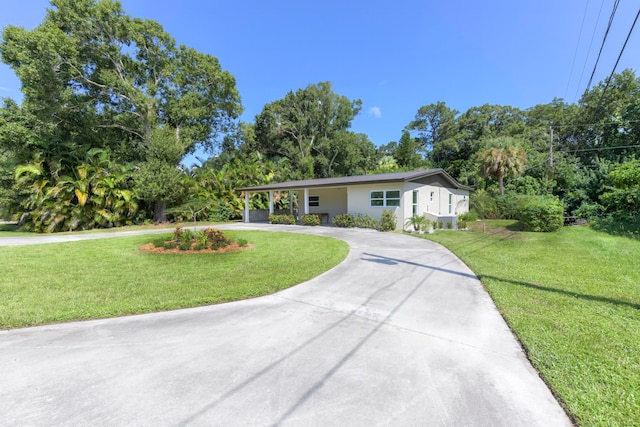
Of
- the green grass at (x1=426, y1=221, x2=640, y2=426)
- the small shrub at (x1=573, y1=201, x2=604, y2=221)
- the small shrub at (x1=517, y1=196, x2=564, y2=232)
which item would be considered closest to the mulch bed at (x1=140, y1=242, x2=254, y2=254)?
the green grass at (x1=426, y1=221, x2=640, y2=426)

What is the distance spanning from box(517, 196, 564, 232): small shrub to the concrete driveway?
35.7ft

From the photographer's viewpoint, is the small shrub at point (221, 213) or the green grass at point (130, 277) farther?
the small shrub at point (221, 213)

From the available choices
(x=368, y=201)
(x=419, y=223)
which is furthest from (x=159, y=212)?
(x=419, y=223)

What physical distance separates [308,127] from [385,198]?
956 inches

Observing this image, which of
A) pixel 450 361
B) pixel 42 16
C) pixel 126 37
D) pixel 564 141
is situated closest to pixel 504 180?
pixel 564 141

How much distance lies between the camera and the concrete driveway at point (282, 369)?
213 centimetres

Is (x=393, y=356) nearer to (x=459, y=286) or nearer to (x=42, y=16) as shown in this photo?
(x=459, y=286)

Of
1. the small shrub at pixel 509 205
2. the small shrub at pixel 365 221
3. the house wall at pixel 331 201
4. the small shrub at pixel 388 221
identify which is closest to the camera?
the small shrub at pixel 388 221

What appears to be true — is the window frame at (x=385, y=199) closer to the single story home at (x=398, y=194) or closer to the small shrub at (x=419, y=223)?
the single story home at (x=398, y=194)

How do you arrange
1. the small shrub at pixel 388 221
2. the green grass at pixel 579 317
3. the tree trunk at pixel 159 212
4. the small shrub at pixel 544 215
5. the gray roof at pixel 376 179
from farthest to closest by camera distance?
the tree trunk at pixel 159 212 → the small shrub at pixel 388 221 → the gray roof at pixel 376 179 → the small shrub at pixel 544 215 → the green grass at pixel 579 317

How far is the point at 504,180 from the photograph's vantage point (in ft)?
77.5

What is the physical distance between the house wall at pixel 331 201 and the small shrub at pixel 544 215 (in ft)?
36.2

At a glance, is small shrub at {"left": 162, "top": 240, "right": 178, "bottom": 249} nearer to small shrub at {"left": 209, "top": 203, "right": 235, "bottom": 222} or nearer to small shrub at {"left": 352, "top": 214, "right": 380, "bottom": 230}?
small shrub at {"left": 352, "top": 214, "right": 380, "bottom": 230}

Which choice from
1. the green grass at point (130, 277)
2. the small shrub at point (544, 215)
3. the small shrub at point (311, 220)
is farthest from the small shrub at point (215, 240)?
the small shrub at point (544, 215)
